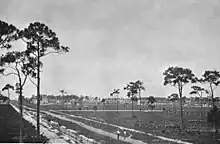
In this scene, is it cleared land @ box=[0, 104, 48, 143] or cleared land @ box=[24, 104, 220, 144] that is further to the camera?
cleared land @ box=[24, 104, 220, 144]

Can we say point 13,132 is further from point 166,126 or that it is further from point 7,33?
point 166,126

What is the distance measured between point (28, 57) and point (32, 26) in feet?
10.7

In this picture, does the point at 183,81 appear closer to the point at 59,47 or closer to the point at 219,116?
the point at 219,116

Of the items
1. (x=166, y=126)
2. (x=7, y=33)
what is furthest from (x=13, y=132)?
(x=166, y=126)

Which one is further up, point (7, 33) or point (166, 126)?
point (7, 33)

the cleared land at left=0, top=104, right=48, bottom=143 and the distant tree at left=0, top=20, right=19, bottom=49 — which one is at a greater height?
the distant tree at left=0, top=20, right=19, bottom=49

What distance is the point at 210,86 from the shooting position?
44250mm

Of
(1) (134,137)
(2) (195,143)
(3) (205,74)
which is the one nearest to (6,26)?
(1) (134,137)

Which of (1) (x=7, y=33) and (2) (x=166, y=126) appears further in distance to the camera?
(2) (x=166, y=126)

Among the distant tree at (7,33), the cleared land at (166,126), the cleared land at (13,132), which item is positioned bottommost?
the cleared land at (166,126)

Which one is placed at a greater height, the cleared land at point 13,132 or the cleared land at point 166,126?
the cleared land at point 13,132

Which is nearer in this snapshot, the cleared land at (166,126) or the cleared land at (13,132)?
the cleared land at (13,132)

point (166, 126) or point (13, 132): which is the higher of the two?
point (13, 132)

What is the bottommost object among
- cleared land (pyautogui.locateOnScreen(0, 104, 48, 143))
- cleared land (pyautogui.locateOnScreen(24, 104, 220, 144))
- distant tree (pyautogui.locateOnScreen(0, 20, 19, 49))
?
cleared land (pyautogui.locateOnScreen(24, 104, 220, 144))
